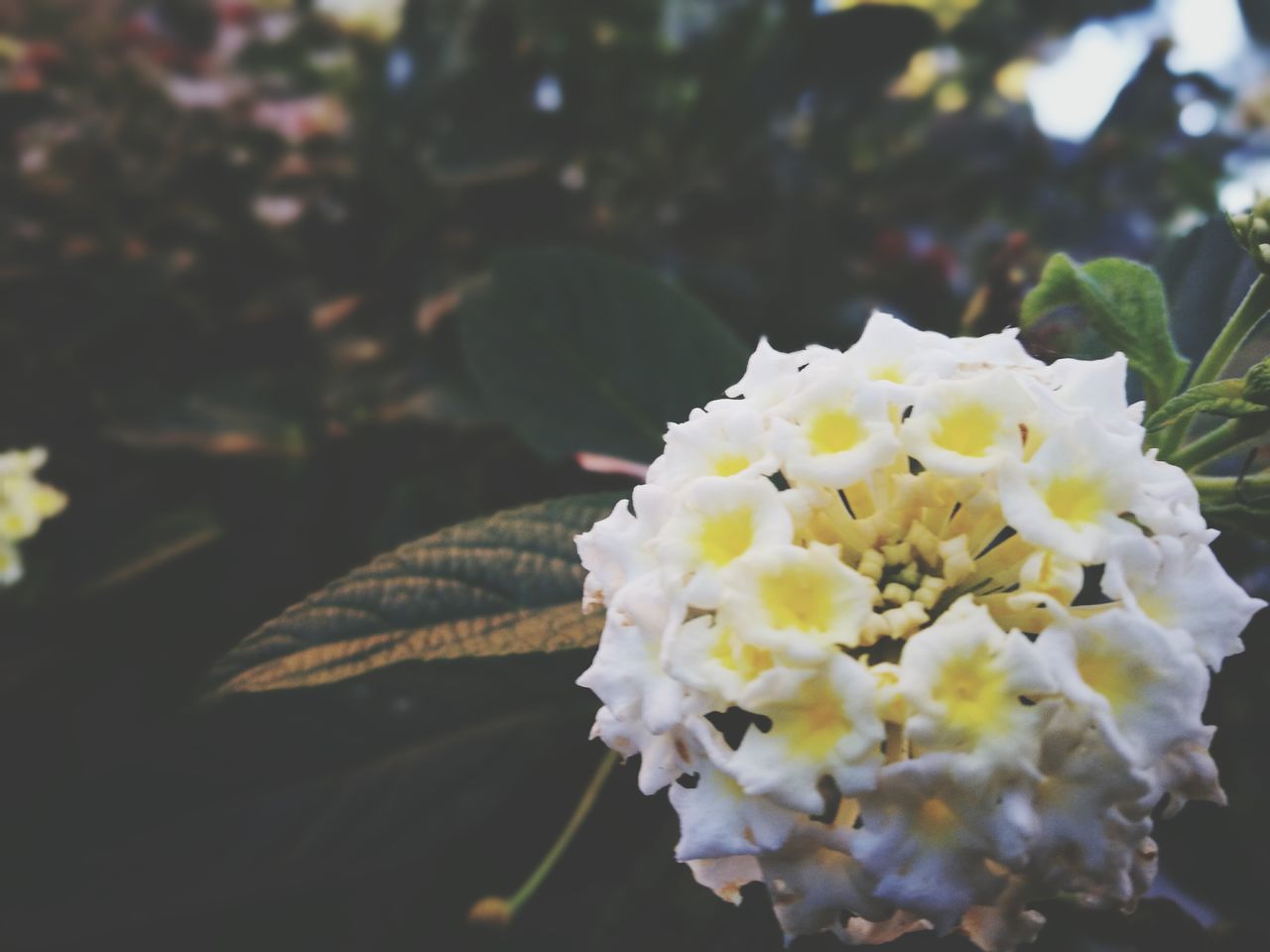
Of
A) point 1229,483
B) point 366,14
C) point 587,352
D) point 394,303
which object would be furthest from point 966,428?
point 366,14

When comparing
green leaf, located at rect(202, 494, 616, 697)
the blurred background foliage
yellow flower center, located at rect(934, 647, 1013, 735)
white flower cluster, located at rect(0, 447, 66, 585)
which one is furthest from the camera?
white flower cluster, located at rect(0, 447, 66, 585)

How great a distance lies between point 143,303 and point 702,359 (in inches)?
29.1

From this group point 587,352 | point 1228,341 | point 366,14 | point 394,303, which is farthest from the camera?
point 366,14

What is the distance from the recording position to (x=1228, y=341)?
1.33ft

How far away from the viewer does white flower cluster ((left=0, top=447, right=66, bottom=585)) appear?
2.37ft

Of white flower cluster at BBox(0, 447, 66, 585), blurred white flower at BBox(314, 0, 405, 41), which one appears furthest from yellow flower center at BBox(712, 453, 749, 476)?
blurred white flower at BBox(314, 0, 405, 41)

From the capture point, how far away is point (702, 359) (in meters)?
0.64

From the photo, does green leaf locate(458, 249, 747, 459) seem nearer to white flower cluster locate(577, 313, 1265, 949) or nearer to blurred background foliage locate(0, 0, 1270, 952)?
blurred background foliage locate(0, 0, 1270, 952)

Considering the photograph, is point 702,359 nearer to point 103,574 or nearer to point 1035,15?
point 103,574

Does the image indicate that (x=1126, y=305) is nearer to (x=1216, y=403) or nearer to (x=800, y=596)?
(x=1216, y=403)

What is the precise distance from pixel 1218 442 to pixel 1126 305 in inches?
2.9

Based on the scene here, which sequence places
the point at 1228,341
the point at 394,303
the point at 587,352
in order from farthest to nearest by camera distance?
the point at 394,303
the point at 587,352
the point at 1228,341

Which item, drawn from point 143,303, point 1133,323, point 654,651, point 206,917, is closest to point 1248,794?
point 1133,323

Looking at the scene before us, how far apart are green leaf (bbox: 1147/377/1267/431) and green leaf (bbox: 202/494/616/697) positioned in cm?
27
